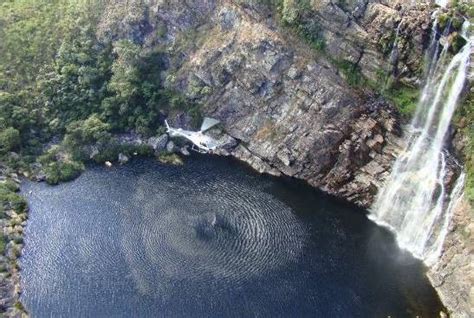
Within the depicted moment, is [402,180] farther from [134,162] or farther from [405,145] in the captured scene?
[134,162]

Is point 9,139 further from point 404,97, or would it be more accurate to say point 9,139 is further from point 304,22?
point 404,97

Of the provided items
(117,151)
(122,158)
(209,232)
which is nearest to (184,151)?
(122,158)

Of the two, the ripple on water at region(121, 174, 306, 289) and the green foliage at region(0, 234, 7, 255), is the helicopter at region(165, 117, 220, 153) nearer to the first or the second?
the ripple on water at region(121, 174, 306, 289)

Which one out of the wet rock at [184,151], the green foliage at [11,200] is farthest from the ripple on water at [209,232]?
the green foliage at [11,200]

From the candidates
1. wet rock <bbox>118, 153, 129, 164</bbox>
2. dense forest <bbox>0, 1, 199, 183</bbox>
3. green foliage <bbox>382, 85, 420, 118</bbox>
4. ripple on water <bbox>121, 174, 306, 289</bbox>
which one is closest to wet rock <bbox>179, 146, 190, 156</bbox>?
dense forest <bbox>0, 1, 199, 183</bbox>

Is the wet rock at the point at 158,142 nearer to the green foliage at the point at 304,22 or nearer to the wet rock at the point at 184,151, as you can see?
the wet rock at the point at 184,151

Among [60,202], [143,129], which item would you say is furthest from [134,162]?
[60,202]
